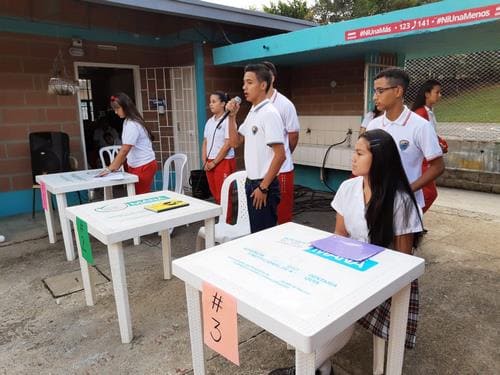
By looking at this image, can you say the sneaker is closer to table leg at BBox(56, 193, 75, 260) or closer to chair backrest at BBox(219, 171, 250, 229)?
chair backrest at BBox(219, 171, 250, 229)

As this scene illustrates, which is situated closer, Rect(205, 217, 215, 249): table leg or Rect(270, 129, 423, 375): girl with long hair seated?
Rect(270, 129, 423, 375): girl with long hair seated

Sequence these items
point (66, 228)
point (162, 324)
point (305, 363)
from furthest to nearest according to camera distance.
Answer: point (66, 228)
point (162, 324)
point (305, 363)

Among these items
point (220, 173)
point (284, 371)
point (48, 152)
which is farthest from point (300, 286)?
point (48, 152)

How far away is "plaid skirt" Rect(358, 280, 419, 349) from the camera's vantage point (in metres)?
1.58

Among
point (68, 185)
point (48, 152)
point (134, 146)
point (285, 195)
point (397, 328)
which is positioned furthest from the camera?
point (48, 152)

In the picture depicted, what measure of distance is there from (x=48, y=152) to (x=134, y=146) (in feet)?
6.03

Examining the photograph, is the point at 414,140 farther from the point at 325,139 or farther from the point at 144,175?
the point at 325,139

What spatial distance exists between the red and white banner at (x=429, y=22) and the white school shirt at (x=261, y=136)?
76.2 inches

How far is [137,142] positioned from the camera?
3504 mm

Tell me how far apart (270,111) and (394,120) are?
724 millimetres

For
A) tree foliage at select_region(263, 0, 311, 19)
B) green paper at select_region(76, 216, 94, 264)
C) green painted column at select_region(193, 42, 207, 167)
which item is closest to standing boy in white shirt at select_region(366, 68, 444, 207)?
green paper at select_region(76, 216, 94, 264)

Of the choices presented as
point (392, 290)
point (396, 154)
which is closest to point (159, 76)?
point (396, 154)

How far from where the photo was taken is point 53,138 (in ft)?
15.4

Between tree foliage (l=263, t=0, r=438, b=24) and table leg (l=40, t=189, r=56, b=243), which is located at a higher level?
tree foliage (l=263, t=0, r=438, b=24)
